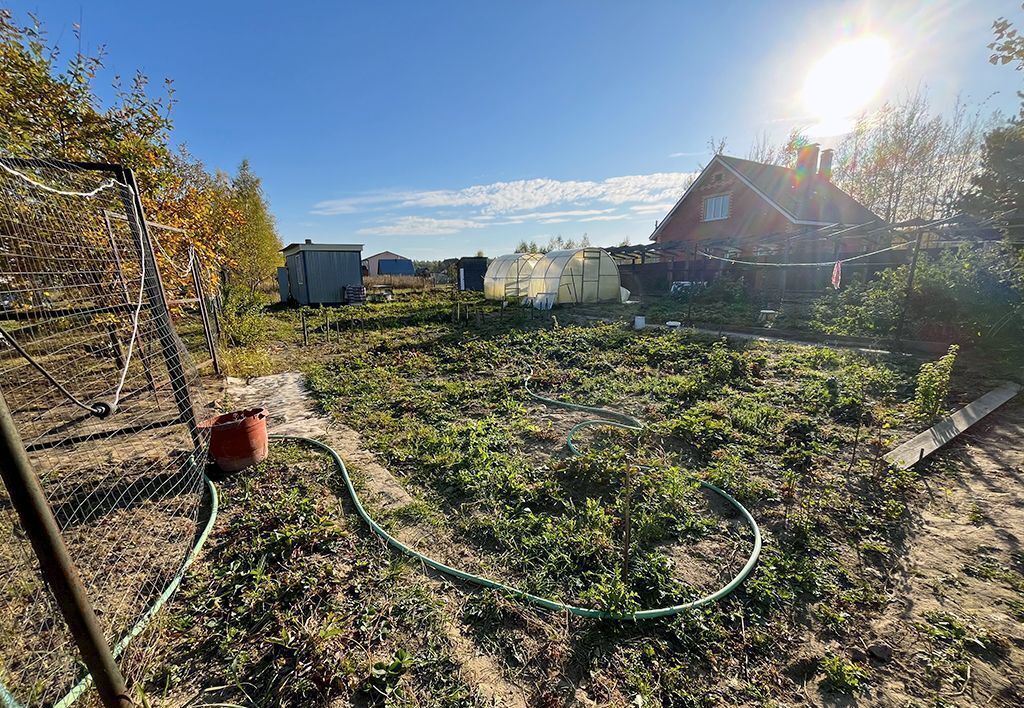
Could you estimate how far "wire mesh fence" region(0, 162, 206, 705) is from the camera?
2.15m

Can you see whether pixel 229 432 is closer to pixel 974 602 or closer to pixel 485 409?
pixel 485 409

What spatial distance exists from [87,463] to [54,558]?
12.1 ft

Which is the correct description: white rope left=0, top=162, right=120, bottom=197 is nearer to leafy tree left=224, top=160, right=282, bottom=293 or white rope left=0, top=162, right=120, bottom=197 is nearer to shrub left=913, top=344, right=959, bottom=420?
shrub left=913, top=344, right=959, bottom=420

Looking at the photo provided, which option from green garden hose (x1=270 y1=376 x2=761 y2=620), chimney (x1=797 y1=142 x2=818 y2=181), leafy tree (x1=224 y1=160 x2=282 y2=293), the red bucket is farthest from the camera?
chimney (x1=797 y1=142 x2=818 y2=181)

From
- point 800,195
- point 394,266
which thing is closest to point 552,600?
point 800,195

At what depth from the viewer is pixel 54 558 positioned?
1391mm

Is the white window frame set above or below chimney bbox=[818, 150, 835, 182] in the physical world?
below

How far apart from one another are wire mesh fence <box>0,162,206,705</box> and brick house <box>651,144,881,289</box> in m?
17.5

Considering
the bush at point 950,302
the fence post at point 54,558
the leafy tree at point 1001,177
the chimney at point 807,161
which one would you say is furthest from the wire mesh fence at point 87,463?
the chimney at point 807,161

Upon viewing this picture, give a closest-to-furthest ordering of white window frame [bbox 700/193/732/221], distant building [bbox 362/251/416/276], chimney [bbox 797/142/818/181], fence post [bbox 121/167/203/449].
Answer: fence post [bbox 121/167/203/449] < white window frame [bbox 700/193/732/221] < chimney [bbox 797/142/818/181] < distant building [bbox 362/251/416/276]

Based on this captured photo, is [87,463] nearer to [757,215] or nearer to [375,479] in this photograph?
[375,479]

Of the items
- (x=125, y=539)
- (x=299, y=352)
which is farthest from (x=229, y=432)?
A: (x=299, y=352)

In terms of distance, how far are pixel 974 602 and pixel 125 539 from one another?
5.76 meters

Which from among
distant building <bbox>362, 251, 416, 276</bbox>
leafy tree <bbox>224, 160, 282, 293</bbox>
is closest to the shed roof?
distant building <bbox>362, 251, 416, 276</bbox>
